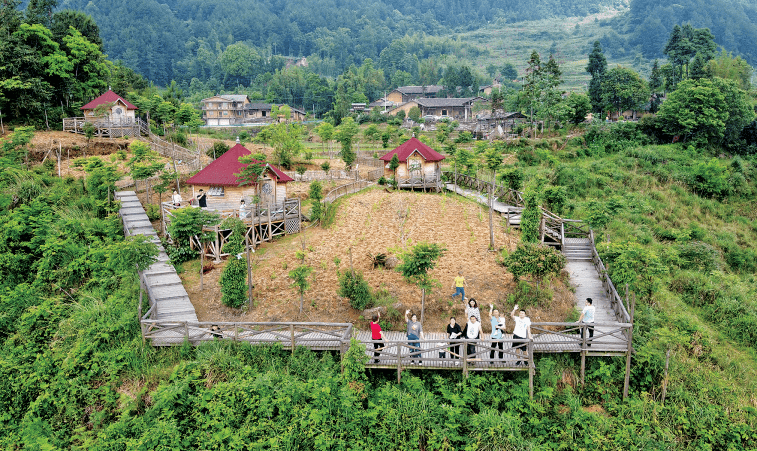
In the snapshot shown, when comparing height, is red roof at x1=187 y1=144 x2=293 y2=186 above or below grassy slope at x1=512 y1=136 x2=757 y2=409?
above

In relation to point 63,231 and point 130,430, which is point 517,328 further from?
point 63,231

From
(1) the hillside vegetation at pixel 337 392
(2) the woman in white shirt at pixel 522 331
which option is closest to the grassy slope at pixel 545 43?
(1) the hillside vegetation at pixel 337 392

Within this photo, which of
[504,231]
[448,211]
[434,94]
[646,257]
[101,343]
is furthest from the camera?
[434,94]

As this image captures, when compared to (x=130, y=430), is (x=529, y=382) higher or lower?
higher

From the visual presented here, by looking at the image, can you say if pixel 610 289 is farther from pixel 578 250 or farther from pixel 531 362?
pixel 531 362

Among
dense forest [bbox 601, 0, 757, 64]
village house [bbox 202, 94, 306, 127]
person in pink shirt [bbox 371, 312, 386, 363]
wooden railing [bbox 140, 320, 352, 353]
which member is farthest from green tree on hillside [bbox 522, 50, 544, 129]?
dense forest [bbox 601, 0, 757, 64]

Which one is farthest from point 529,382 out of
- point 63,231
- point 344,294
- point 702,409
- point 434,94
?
point 434,94

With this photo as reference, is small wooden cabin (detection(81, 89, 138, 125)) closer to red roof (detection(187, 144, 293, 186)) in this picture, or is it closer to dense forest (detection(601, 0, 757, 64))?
red roof (detection(187, 144, 293, 186))
